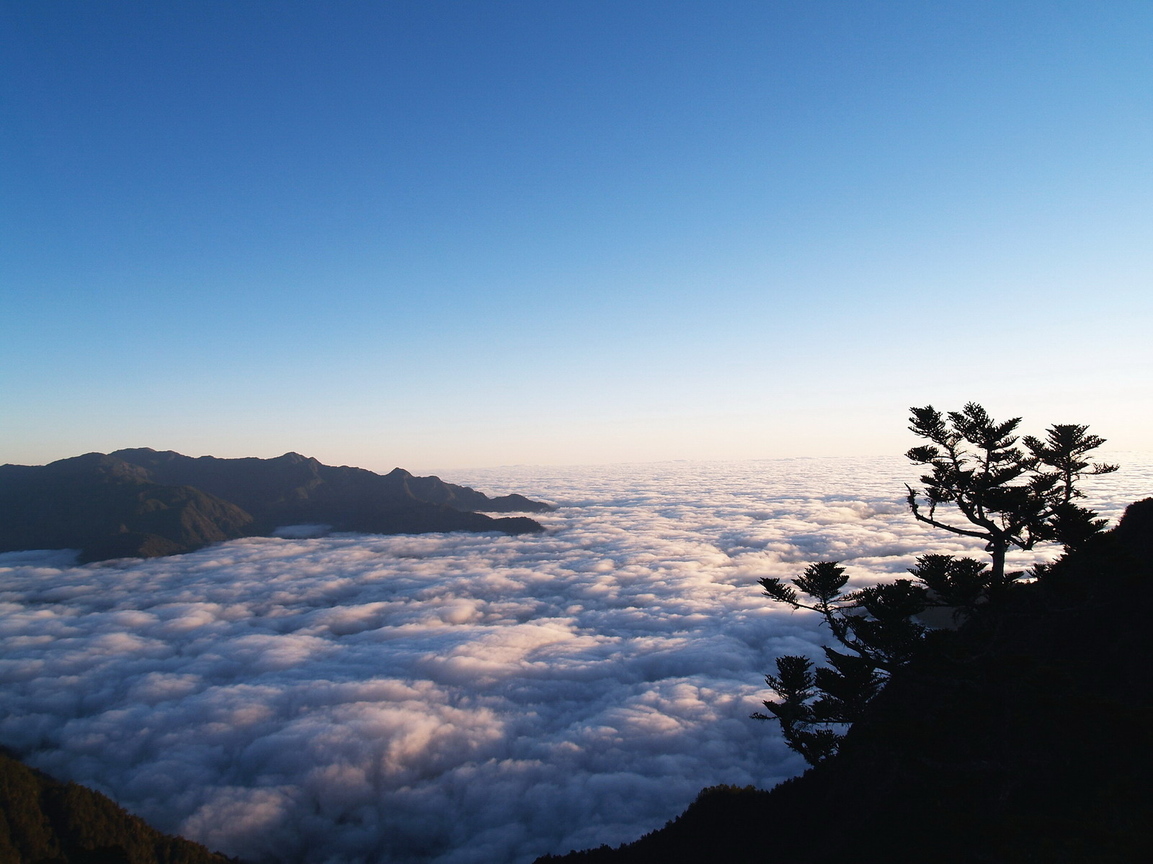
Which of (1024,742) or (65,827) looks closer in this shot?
(1024,742)

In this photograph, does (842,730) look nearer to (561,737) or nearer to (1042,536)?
(561,737)

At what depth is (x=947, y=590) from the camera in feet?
54.9

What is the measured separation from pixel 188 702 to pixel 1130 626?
157 metres

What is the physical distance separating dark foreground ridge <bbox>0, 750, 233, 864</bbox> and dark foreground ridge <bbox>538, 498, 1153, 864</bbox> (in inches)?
4082

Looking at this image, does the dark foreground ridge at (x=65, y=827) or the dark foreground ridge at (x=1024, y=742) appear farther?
the dark foreground ridge at (x=65, y=827)

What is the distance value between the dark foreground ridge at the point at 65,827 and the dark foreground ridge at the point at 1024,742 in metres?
104

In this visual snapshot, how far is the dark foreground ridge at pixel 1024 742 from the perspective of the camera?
48.9ft

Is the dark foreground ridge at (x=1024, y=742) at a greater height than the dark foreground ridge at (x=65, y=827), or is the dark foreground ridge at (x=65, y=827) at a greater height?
the dark foreground ridge at (x=1024, y=742)

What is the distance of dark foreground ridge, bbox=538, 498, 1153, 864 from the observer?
1490 centimetres

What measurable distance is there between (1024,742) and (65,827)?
461 feet

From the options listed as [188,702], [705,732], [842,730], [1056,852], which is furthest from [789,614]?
[188,702]

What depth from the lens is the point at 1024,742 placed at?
906 inches

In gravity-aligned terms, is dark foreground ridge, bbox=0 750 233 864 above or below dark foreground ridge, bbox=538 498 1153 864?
below

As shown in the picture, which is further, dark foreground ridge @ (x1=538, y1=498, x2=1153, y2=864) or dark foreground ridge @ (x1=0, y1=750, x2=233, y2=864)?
dark foreground ridge @ (x1=0, y1=750, x2=233, y2=864)
